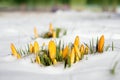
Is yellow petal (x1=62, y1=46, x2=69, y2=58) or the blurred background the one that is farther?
the blurred background

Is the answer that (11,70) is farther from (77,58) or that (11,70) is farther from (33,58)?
(77,58)

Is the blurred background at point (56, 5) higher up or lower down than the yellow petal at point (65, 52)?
lower down

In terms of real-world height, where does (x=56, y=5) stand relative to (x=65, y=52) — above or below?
below

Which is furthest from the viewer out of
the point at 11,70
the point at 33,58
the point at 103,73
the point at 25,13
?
the point at 25,13

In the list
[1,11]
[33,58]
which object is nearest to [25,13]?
[1,11]

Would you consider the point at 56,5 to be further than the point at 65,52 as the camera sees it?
Yes

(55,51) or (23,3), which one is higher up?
(55,51)

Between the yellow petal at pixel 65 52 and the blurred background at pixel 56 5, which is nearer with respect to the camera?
the yellow petal at pixel 65 52

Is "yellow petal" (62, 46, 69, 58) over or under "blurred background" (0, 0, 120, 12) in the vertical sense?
over
